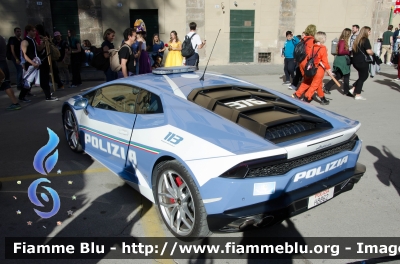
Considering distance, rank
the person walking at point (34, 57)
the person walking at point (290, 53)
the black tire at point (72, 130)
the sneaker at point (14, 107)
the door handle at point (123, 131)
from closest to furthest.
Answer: the door handle at point (123, 131) → the black tire at point (72, 130) → the sneaker at point (14, 107) → the person walking at point (34, 57) → the person walking at point (290, 53)

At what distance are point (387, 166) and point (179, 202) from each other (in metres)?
3.32

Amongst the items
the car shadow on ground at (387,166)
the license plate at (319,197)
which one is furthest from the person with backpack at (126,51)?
the license plate at (319,197)

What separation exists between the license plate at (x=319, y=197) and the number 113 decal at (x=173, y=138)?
1197mm

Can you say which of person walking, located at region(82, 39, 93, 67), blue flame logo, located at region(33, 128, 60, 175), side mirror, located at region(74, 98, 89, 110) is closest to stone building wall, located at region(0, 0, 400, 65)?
person walking, located at region(82, 39, 93, 67)

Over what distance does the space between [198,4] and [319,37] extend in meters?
9.22

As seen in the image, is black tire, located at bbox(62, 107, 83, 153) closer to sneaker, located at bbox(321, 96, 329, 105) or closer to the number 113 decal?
the number 113 decal

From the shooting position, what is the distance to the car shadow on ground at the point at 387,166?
458 centimetres

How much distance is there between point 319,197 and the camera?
3119 millimetres

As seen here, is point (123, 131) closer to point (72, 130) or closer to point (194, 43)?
point (72, 130)

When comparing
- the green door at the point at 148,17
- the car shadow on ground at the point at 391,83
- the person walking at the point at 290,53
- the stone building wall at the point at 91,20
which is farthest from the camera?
the green door at the point at 148,17

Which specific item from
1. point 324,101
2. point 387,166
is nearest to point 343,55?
point 324,101

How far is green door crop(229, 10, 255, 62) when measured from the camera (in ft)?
55.2

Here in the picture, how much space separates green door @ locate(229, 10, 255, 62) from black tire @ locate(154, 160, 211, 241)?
14.5m

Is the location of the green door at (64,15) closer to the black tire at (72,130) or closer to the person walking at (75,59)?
the person walking at (75,59)
